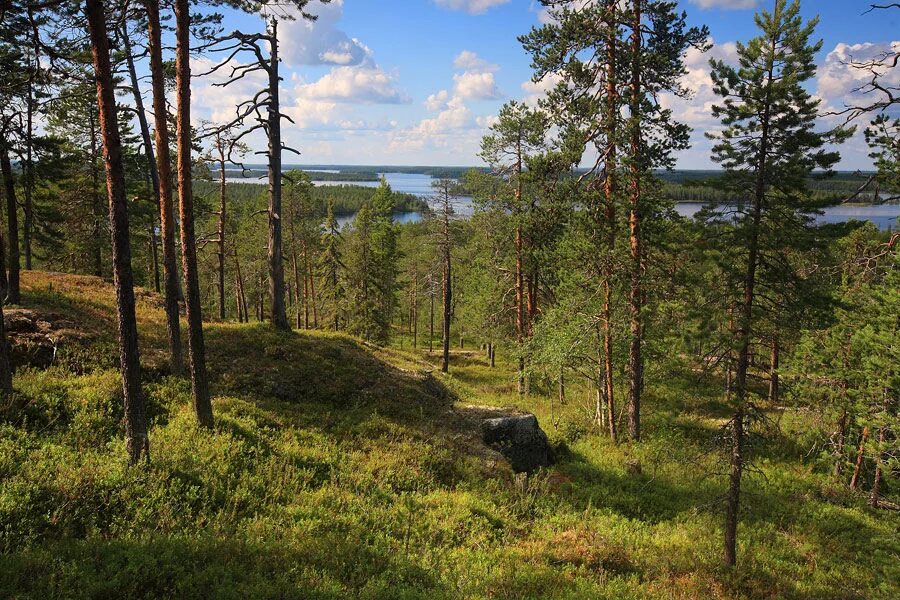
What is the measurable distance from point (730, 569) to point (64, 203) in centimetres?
3546

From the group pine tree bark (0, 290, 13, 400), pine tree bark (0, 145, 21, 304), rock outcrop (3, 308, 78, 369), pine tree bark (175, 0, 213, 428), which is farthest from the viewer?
pine tree bark (0, 145, 21, 304)

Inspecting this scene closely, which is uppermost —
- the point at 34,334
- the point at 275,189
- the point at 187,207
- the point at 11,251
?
the point at 275,189

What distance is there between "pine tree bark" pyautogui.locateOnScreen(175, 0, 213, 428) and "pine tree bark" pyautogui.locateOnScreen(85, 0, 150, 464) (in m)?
1.61

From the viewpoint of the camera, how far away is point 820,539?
Answer: 1324cm

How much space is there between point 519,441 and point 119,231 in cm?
1160

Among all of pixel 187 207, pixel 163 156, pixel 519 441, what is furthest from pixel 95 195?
pixel 519 441

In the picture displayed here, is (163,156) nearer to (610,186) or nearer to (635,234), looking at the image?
(610,186)

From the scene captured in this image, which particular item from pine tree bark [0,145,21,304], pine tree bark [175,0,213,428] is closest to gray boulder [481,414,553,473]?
pine tree bark [175,0,213,428]

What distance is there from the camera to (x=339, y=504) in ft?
32.1

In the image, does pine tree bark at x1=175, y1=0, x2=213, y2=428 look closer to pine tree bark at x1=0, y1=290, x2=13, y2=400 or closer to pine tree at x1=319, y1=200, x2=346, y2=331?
pine tree bark at x1=0, y1=290, x2=13, y2=400

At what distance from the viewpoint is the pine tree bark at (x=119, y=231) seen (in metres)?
7.52

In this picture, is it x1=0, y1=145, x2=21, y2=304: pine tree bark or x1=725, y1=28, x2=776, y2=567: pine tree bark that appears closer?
x1=725, y1=28, x2=776, y2=567: pine tree bark

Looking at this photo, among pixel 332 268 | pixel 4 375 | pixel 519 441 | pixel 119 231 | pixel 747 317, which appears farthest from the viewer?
pixel 332 268

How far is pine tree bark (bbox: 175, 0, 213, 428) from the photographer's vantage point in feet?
32.6
